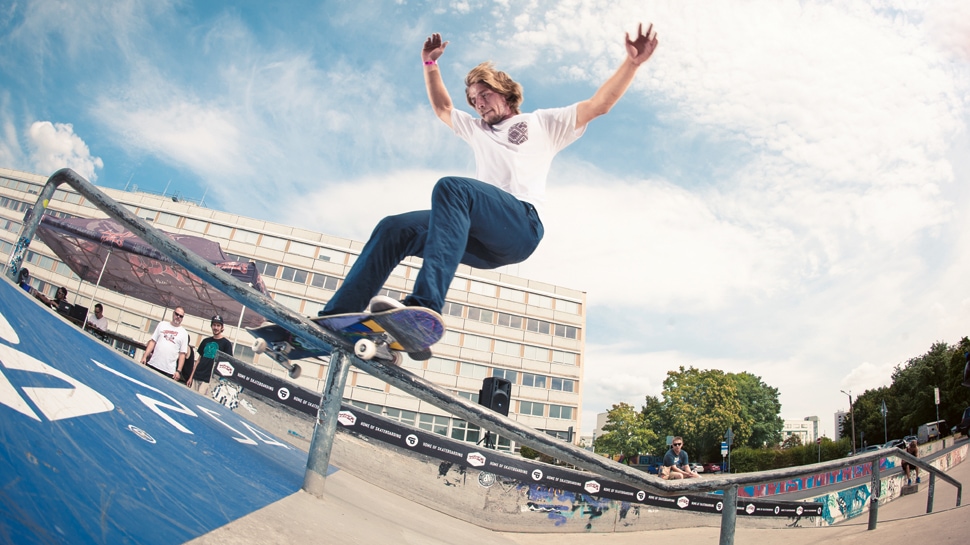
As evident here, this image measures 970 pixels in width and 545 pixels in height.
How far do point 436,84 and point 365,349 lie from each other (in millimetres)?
1860

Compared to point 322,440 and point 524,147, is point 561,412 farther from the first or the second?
point 322,440

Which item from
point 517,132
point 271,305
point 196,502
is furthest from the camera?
point 517,132

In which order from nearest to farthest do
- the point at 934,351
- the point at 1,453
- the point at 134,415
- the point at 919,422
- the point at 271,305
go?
the point at 1,453
the point at 134,415
the point at 271,305
the point at 919,422
the point at 934,351

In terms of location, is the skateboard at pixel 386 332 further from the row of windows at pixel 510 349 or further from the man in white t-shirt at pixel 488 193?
the row of windows at pixel 510 349

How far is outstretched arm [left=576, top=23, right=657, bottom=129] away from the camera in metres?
2.53

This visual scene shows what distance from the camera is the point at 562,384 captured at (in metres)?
49.7

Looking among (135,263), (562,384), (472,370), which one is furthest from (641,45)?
(562,384)

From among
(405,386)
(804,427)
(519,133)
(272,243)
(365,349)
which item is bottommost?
(804,427)

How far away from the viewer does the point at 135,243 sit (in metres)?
12.4

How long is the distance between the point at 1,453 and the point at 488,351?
4747 centimetres

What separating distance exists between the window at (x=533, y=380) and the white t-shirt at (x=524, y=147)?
154 feet

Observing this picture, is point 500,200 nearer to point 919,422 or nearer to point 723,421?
→ point 723,421

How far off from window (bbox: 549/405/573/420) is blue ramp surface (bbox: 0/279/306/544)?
4841 centimetres

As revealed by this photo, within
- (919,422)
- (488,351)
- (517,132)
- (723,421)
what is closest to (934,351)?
(919,422)
